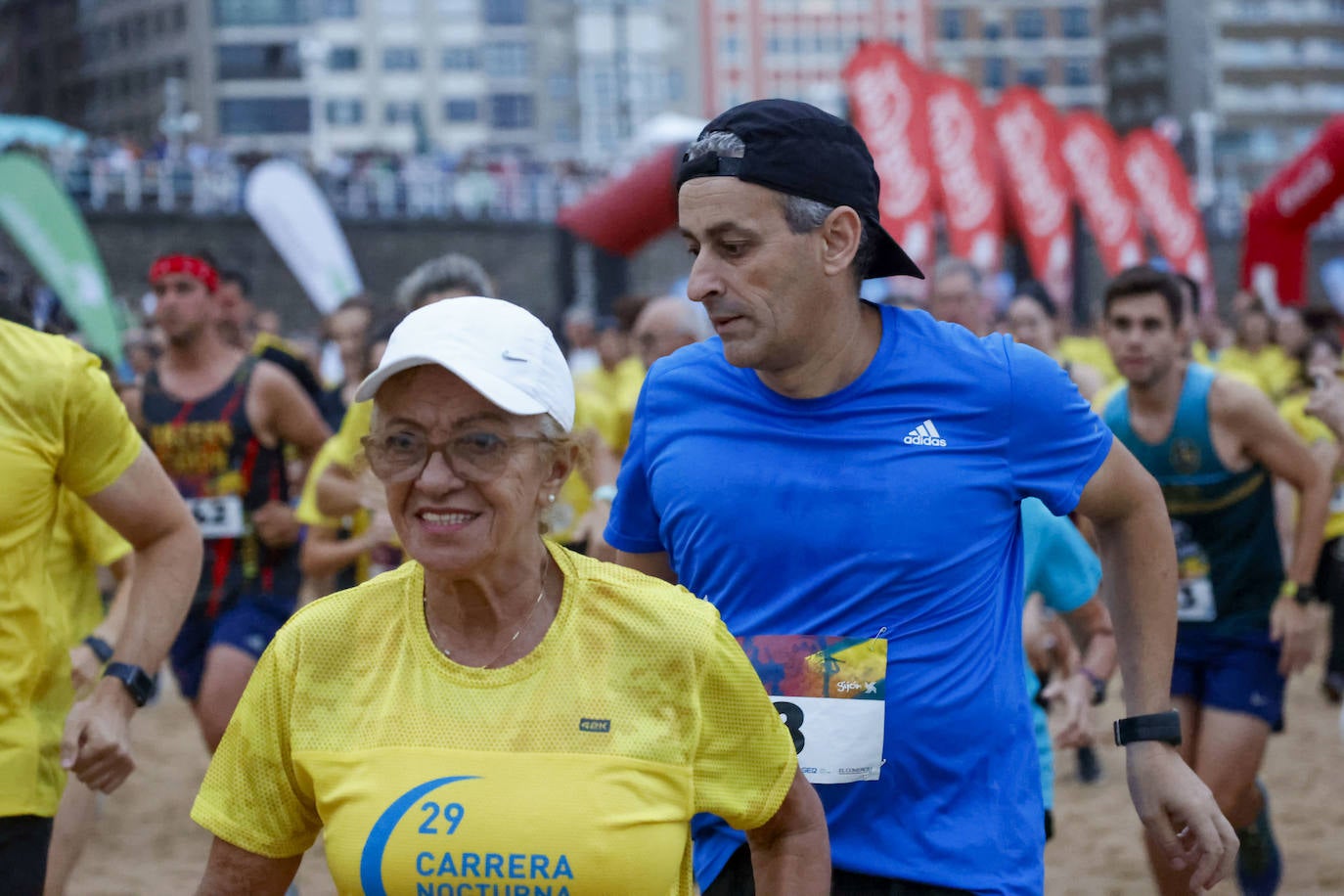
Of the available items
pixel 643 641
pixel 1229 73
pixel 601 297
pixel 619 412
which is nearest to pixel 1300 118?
pixel 1229 73

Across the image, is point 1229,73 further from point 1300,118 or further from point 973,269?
point 973,269

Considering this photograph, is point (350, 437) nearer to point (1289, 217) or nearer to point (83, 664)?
point (83, 664)

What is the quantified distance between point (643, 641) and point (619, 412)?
6995mm

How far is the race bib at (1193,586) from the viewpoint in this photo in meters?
5.21

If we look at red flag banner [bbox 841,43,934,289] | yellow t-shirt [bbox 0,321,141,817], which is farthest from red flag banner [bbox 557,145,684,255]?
yellow t-shirt [bbox 0,321,141,817]

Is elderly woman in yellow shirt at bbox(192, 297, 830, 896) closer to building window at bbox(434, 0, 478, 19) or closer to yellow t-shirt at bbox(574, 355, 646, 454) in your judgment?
yellow t-shirt at bbox(574, 355, 646, 454)

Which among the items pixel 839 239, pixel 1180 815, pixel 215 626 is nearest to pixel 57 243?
pixel 215 626

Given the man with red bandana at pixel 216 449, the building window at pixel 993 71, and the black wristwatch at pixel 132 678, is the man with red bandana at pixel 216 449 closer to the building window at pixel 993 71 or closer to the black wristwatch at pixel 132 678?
the black wristwatch at pixel 132 678

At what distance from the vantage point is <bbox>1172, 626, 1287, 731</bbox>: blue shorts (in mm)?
5137

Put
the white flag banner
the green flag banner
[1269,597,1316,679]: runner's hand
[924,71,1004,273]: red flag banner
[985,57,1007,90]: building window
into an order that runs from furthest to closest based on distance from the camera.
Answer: [985,57,1007,90]: building window < [924,71,1004,273]: red flag banner < the white flag banner < the green flag banner < [1269,597,1316,679]: runner's hand

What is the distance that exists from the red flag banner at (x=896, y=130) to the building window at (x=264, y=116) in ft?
205

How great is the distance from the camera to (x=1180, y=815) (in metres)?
2.88

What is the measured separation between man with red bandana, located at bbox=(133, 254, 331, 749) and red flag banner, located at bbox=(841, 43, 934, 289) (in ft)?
37.5

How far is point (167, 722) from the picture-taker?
10.4 metres
